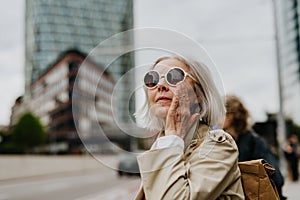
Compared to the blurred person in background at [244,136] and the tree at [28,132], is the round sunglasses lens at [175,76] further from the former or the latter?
the tree at [28,132]

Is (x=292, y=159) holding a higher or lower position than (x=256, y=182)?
lower

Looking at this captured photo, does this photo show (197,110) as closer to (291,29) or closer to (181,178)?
(181,178)

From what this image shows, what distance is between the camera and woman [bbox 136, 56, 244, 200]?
4.50 ft

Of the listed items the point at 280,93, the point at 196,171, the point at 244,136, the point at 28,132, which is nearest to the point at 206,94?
the point at 196,171

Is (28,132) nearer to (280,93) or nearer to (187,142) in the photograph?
(280,93)

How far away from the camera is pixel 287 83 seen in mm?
77875

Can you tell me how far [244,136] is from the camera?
11.9 ft

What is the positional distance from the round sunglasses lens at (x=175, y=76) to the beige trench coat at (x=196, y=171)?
18cm

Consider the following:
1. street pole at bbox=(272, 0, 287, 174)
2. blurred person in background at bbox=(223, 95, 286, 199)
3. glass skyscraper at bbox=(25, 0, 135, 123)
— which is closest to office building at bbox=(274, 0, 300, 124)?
glass skyscraper at bbox=(25, 0, 135, 123)

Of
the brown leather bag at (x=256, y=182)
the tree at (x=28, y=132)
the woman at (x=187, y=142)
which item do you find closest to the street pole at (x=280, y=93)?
the brown leather bag at (x=256, y=182)

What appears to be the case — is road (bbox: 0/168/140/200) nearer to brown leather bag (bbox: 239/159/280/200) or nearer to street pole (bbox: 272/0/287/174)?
street pole (bbox: 272/0/287/174)

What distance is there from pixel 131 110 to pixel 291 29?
A: 230 feet

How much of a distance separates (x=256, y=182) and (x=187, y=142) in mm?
247

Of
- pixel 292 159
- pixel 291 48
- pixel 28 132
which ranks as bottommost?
pixel 28 132
